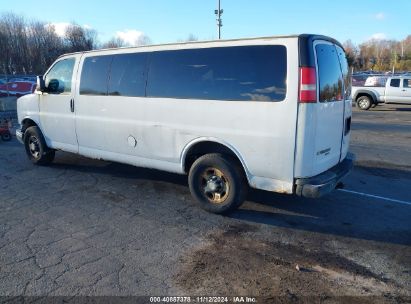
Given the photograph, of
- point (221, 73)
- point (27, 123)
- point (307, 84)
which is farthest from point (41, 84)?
point (307, 84)

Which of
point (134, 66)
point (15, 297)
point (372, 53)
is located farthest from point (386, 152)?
point (372, 53)

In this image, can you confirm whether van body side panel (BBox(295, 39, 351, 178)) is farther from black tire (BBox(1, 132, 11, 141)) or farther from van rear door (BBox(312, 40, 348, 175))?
black tire (BBox(1, 132, 11, 141))

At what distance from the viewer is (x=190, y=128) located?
4.76 metres

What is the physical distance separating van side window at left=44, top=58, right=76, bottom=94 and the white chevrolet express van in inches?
3.7

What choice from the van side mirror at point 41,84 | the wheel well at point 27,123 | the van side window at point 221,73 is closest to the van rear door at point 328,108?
the van side window at point 221,73

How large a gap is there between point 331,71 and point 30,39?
8102 cm

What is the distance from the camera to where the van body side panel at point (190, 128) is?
4027 mm

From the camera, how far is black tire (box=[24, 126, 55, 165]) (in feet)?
23.1

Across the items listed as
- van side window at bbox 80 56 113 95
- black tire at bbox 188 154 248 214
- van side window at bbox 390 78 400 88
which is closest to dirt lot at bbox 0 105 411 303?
black tire at bbox 188 154 248 214

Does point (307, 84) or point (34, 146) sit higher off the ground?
point (307, 84)

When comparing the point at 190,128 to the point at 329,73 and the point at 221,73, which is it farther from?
the point at 329,73

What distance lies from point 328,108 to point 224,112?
120cm

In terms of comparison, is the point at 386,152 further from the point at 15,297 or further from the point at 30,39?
the point at 30,39

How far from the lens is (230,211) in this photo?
4.67 metres
